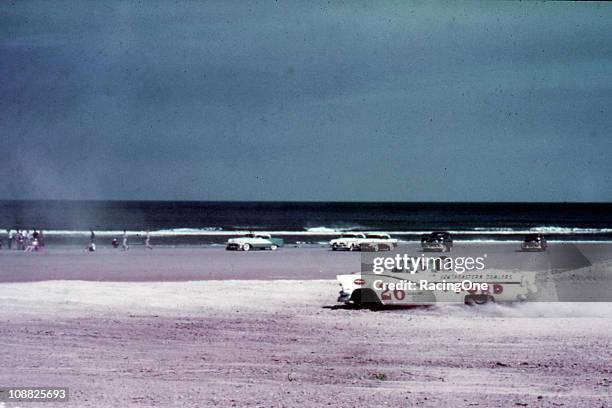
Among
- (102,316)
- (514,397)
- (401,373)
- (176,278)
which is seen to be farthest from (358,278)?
(176,278)

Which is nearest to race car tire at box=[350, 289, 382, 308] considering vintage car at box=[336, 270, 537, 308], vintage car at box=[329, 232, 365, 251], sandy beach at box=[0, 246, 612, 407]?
vintage car at box=[336, 270, 537, 308]

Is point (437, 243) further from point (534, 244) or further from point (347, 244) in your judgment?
point (347, 244)

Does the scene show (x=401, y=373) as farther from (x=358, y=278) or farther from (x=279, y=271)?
(x=279, y=271)

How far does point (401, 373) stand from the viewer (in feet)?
40.4

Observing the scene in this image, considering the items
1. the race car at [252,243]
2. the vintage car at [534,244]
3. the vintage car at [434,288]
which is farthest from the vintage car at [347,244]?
the vintage car at [434,288]

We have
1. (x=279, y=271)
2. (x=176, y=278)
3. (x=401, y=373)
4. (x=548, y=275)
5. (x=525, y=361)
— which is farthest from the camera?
(x=279, y=271)

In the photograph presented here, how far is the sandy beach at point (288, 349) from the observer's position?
35.6ft

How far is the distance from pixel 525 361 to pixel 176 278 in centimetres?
1914

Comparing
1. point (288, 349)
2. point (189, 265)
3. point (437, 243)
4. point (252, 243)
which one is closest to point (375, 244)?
point (437, 243)

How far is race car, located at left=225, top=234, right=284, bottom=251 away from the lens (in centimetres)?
5509

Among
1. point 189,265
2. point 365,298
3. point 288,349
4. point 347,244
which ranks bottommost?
point 288,349

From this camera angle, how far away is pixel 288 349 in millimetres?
14430

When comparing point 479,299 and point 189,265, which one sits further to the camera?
point 189,265

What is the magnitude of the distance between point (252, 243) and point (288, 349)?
41.4 meters
